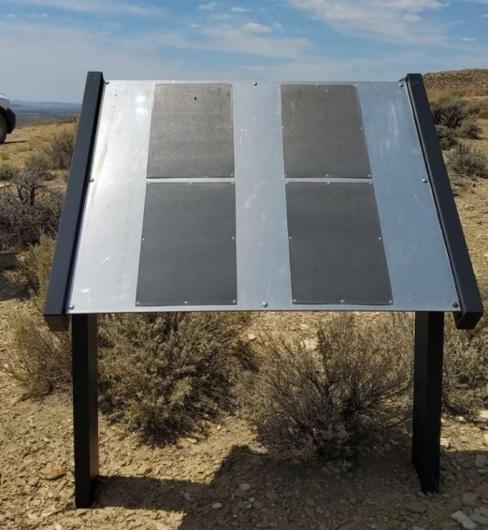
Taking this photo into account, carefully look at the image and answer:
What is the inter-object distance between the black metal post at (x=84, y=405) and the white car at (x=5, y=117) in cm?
1390

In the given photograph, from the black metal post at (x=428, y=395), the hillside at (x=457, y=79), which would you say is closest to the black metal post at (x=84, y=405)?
the black metal post at (x=428, y=395)

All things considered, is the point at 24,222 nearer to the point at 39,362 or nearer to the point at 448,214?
the point at 39,362

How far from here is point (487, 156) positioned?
37.2 ft

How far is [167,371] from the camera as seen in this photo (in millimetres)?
3732

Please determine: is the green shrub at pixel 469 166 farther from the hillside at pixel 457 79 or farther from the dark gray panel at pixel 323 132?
the hillside at pixel 457 79

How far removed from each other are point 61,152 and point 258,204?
10464mm

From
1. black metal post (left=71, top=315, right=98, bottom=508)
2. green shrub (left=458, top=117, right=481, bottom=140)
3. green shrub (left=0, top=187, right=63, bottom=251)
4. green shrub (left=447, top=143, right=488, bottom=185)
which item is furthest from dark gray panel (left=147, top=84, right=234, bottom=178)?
green shrub (left=458, top=117, right=481, bottom=140)

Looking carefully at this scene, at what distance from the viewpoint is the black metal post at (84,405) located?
2.68 meters

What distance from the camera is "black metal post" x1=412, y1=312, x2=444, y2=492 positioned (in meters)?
2.71

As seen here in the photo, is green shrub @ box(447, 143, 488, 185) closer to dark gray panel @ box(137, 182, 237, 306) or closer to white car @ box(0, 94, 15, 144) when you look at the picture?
dark gray panel @ box(137, 182, 237, 306)

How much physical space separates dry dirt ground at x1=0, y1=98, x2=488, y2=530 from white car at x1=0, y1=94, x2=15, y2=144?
1309 centimetres

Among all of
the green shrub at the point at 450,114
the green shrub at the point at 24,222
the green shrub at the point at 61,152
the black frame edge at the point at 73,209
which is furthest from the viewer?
the green shrub at the point at 450,114

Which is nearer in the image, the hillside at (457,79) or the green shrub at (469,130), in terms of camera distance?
the green shrub at (469,130)

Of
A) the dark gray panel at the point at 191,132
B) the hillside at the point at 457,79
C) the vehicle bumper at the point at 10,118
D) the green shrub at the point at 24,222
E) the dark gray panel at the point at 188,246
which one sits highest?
the dark gray panel at the point at 191,132
